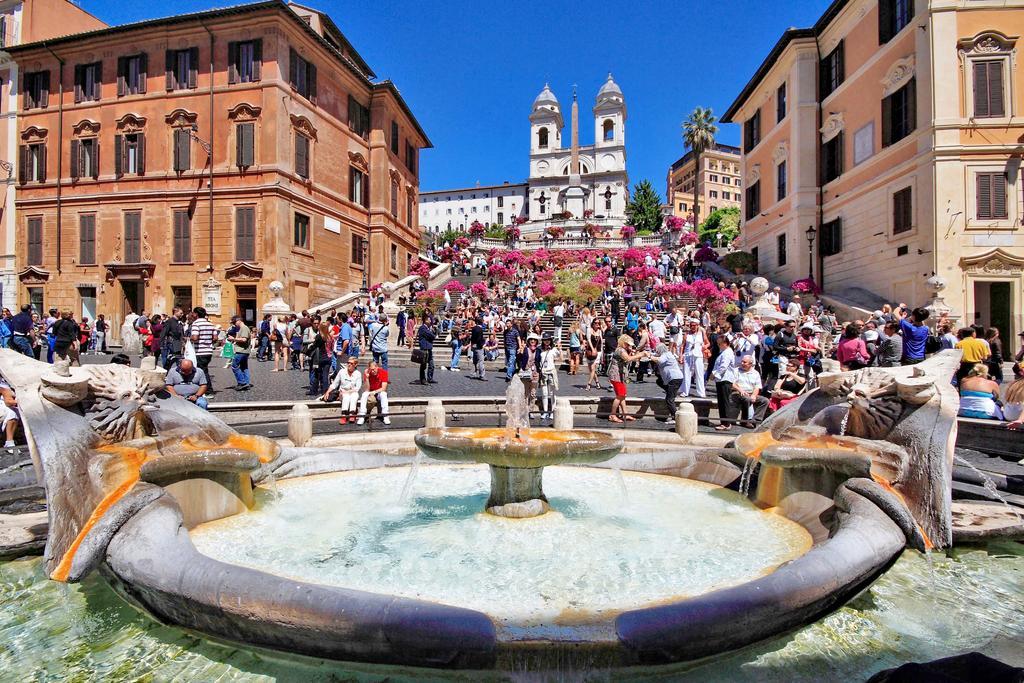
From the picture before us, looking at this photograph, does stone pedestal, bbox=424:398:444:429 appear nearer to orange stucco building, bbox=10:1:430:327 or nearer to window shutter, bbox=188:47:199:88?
orange stucco building, bbox=10:1:430:327

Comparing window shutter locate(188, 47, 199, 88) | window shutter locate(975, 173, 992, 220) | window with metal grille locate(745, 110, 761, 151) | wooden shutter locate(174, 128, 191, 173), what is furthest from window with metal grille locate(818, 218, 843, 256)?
window shutter locate(188, 47, 199, 88)

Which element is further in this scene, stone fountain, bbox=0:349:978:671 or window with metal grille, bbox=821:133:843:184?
window with metal grille, bbox=821:133:843:184

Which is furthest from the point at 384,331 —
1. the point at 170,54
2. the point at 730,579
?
the point at 170,54

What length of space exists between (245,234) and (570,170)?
6465cm

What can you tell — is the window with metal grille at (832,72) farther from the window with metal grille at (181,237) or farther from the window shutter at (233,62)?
the window with metal grille at (181,237)

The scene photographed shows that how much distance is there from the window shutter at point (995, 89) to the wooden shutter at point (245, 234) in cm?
2760

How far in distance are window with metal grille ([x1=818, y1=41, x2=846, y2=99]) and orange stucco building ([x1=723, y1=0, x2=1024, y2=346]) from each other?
0.08m

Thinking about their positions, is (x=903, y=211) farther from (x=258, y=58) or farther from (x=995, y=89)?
(x=258, y=58)

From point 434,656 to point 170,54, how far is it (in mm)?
32970

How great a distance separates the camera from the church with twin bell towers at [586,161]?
83562mm

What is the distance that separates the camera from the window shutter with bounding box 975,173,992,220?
17547mm

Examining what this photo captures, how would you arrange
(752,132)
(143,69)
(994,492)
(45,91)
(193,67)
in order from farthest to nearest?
(752,132) → (45,91) → (143,69) → (193,67) → (994,492)

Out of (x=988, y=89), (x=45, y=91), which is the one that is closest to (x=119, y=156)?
(x=45, y=91)

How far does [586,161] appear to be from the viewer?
86.1 meters
